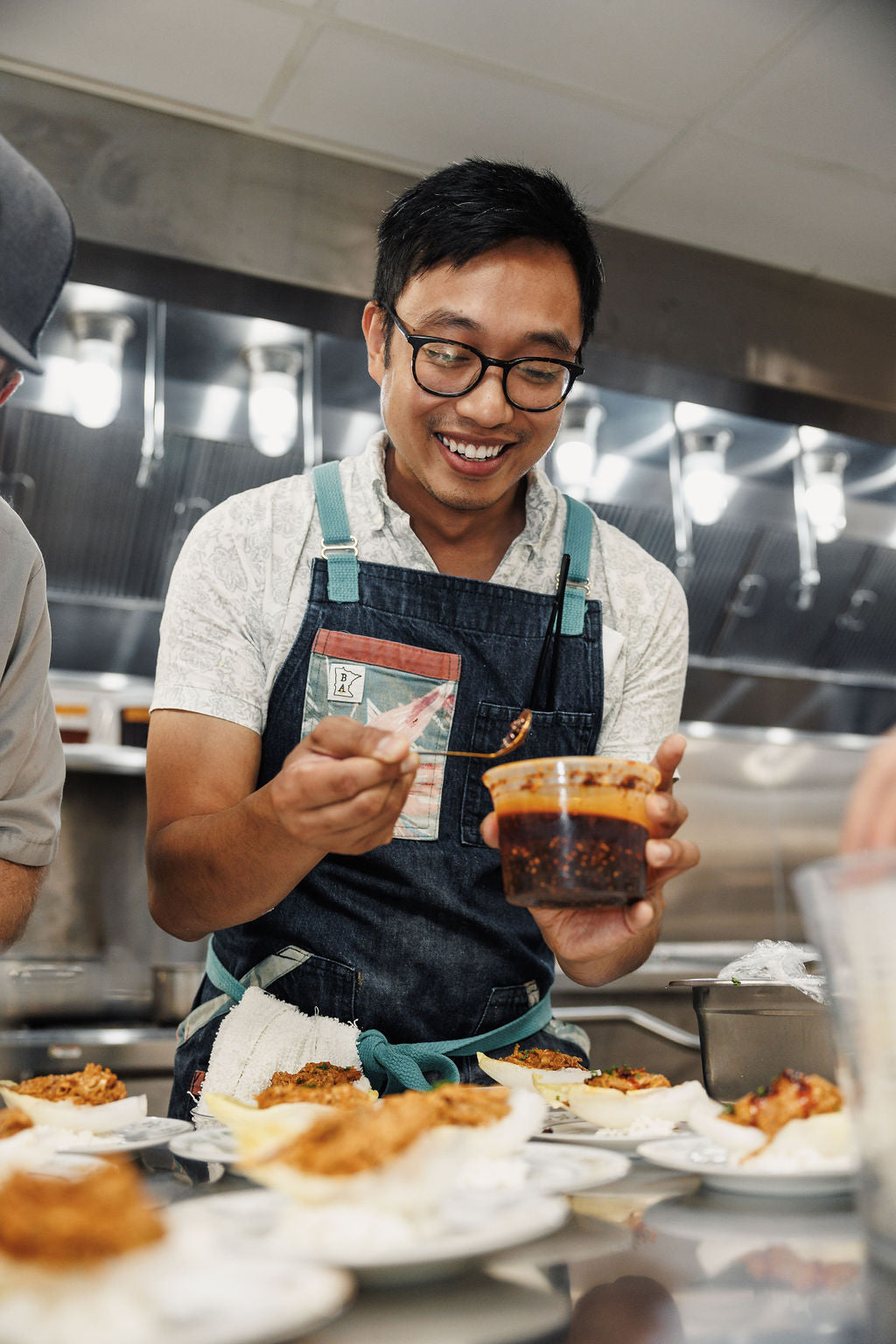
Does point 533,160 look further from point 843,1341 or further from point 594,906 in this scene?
point 843,1341

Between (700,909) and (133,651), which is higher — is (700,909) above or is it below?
below

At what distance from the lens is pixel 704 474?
4.49 meters

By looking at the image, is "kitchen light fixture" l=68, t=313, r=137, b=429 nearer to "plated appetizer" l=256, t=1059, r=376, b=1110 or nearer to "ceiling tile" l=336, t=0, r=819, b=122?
"ceiling tile" l=336, t=0, r=819, b=122

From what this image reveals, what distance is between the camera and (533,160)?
350 cm

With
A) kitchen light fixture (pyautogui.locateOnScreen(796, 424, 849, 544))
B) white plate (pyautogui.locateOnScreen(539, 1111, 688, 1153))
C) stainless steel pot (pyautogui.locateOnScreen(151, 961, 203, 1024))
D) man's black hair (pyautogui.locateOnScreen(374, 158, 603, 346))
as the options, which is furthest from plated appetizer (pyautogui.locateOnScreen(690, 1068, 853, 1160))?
kitchen light fixture (pyautogui.locateOnScreen(796, 424, 849, 544))

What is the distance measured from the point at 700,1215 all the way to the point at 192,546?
3.73 feet

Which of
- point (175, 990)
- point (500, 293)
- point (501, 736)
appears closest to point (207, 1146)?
point (501, 736)

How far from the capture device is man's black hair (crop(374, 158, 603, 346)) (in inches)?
63.6

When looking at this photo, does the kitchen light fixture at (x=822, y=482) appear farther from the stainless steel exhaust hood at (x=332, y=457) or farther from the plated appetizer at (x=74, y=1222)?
the plated appetizer at (x=74, y=1222)

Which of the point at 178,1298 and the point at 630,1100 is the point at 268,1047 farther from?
the point at 178,1298

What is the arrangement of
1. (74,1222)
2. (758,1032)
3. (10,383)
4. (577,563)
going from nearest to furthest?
1. (74,1222)
2. (10,383)
3. (758,1032)
4. (577,563)

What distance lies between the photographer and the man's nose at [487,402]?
1604 millimetres

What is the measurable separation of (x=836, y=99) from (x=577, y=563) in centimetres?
223

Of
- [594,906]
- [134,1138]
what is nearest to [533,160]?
[594,906]
